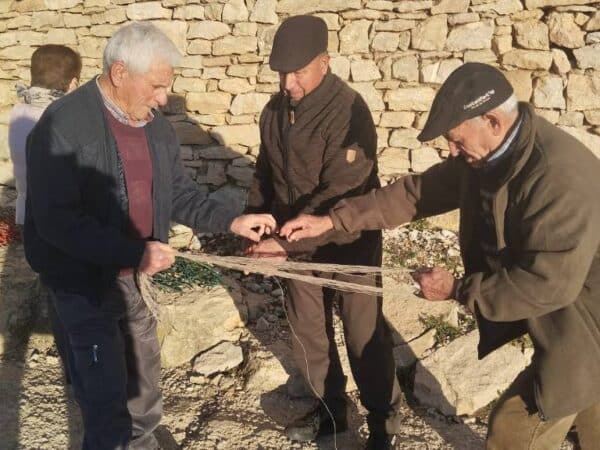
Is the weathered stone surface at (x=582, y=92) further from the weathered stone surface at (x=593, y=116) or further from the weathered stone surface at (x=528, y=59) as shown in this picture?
the weathered stone surface at (x=528, y=59)

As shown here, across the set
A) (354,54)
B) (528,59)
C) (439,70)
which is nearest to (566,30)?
(528,59)

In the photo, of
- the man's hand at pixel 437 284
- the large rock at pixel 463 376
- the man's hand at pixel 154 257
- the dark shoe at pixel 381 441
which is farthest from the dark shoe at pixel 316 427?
the man's hand at pixel 154 257

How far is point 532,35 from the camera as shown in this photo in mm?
5648

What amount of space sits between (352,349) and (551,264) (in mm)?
1554

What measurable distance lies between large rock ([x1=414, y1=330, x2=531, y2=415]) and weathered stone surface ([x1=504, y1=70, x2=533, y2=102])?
2.54m

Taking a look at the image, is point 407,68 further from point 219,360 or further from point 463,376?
A: point 219,360

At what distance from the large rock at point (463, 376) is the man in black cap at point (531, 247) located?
142 centimetres

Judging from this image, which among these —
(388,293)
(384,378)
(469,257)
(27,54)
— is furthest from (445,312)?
(27,54)

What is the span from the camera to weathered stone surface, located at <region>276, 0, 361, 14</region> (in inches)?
241

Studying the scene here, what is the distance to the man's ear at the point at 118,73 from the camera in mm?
2645

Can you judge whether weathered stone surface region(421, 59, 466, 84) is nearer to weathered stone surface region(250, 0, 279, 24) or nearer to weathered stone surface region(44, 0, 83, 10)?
weathered stone surface region(250, 0, 279, 24)

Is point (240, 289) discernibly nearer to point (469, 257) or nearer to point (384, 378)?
point (384, 378)

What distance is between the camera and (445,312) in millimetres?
4828

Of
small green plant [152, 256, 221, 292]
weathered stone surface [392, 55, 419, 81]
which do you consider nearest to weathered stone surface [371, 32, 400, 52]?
weathered stone surface [392, 55, 419, 81]
